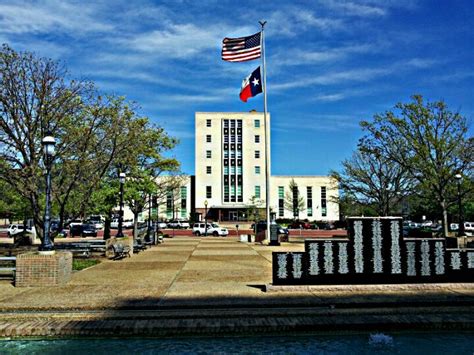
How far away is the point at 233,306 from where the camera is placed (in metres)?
10.0

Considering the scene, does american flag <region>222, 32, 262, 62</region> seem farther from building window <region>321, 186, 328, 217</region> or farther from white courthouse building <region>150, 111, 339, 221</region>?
building window <region>321, 186, 328, 217</region>

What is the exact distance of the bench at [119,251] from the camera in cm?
2111

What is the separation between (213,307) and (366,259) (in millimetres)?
4106

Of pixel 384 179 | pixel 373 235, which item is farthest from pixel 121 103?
pixel 384 179

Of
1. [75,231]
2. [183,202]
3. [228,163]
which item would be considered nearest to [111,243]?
[75,231]

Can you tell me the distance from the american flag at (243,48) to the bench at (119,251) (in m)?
13.7

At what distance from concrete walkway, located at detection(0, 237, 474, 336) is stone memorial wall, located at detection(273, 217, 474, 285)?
1.08 ft

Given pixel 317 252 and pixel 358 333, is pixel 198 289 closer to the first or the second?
pixel 317 252

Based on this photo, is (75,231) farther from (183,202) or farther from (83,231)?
(183,202)

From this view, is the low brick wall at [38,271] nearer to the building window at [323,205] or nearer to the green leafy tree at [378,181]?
the green leafy tree at [378,181]

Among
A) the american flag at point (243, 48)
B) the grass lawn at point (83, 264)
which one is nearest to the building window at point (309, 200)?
the american flag at point (243, 48)

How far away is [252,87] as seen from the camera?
32.0m

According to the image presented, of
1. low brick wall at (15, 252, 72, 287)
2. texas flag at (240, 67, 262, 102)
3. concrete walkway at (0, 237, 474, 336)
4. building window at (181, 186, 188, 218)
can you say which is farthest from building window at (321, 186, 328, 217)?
low brick wall at (15, 252, 72, 287)

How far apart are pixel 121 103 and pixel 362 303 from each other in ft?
52.2
